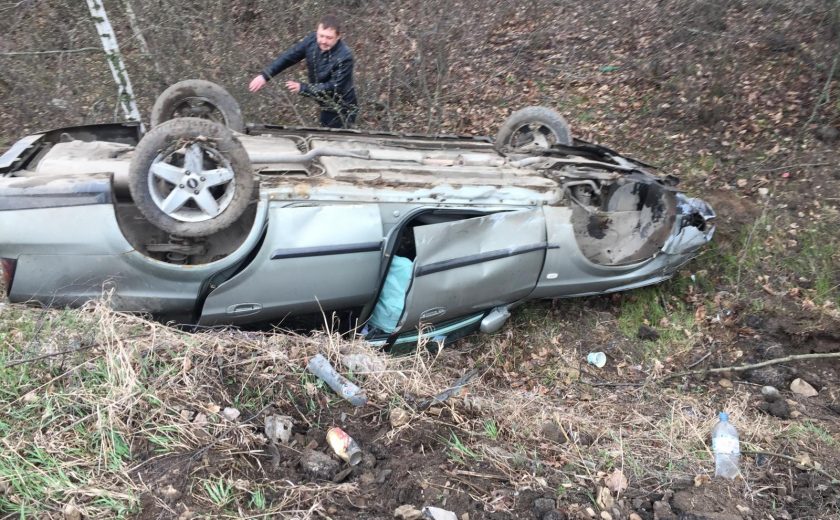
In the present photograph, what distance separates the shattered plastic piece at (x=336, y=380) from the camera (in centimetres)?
300

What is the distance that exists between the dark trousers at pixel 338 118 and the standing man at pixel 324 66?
88mm

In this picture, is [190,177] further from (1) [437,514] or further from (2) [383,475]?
(1) [437,514]

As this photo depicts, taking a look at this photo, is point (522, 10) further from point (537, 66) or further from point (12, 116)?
point (12, 116)

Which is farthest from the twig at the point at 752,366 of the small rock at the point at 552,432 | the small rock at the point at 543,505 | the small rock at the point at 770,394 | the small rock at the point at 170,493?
the small rock at the point at 170,493

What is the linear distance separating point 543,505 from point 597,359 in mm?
2376

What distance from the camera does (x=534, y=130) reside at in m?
5.64

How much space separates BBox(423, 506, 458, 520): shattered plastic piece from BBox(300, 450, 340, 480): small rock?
422 millimetres

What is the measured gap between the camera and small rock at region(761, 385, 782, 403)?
14.3 ft

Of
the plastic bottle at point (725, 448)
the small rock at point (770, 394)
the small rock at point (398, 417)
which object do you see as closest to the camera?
the small rock at point (398, 417)

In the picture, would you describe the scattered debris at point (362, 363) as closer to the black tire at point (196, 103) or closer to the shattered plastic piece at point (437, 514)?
the shattered plastic piece at point (437, 514)

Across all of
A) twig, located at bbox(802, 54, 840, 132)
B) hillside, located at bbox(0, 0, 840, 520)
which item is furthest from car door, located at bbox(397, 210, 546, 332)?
twig, located at bbox(802, 54, 840, 132)

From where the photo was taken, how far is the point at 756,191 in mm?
6246

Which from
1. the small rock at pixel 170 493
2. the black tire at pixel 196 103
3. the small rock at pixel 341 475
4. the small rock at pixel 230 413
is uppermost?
the black tire at pixel 196 103

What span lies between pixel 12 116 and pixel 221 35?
2.48 metres
